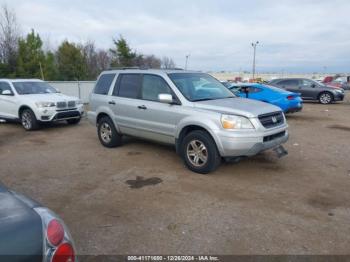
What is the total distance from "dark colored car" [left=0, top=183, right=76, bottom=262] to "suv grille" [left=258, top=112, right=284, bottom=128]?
4009 millimetres

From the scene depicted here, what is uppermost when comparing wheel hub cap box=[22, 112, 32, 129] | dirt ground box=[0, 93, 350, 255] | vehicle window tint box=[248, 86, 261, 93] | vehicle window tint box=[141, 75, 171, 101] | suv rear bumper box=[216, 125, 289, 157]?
vehicle window tint box=[141, 75, 171, 101]

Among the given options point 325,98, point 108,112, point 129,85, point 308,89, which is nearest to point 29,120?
point 108,112

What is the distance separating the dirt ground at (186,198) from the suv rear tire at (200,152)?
0.54 feet

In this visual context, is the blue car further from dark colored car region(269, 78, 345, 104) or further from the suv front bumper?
dark colored car region(269, 78, 345, 104)

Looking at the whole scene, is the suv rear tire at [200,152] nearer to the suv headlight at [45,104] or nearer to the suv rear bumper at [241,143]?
the suv rear bumper at [241,143]

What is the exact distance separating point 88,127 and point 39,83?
2690mm

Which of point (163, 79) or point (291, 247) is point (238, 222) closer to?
point (291, 247)

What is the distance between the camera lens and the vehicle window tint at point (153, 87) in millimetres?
6030

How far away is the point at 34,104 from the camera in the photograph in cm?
988

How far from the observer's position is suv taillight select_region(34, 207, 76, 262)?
170cm

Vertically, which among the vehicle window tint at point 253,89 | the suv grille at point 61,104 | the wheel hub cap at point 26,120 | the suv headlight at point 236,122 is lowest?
the wheel hub cap at point 26,120

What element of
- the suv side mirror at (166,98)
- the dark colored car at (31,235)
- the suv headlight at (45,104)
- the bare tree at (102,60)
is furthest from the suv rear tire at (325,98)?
the bare tree at (102,60)

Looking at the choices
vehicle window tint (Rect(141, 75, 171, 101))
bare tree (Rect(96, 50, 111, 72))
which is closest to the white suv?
vehicle window tint (Rect(141, 75, 171, 101))

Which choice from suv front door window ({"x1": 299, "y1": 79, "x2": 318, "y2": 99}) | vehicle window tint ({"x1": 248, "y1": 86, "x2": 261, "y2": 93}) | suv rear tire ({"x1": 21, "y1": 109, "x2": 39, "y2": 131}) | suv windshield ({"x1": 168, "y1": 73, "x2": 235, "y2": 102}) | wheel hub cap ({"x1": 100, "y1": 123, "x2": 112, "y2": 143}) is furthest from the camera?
suv front door window ({"x1": 299, "y1": 79, "x2": 318, "y2": 99})
